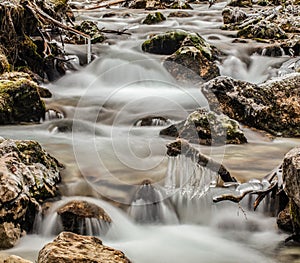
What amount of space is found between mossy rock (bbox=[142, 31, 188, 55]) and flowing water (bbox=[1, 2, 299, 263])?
0.33m

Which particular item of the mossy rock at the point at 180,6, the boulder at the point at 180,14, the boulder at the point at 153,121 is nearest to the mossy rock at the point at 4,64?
the boulder at the point at 153,121

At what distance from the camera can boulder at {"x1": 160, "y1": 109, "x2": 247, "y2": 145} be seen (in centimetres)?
666

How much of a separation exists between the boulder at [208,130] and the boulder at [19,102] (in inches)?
106

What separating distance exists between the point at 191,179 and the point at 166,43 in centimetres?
800

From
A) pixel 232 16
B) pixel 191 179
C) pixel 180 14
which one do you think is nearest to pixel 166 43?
pixel 232 16

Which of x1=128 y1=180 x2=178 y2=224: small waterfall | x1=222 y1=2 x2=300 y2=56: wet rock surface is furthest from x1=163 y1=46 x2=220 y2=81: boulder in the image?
x1=128 y1=180 x2=178 y2=224: small waterfall

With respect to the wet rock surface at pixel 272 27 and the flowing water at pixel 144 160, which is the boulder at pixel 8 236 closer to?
the flowing water at pixel 144 160

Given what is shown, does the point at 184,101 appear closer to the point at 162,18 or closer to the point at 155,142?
the point at 155,142

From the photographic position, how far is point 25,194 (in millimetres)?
4090

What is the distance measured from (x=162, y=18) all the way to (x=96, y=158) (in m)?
11.7

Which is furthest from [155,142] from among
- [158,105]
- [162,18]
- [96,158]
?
[162,18]

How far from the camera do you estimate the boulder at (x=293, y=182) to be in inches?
140

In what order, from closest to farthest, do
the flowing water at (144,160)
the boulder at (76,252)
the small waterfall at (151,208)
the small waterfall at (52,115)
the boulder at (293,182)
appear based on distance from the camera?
1. the boulder at (76,252)
2. the boulder at (293,182)
3. the flowing water at (144,160)
4. the small waterfall at (151,208)
5. the small waterfall at (52,115)

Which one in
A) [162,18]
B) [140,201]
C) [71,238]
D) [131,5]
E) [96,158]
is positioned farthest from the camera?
[131,5]
